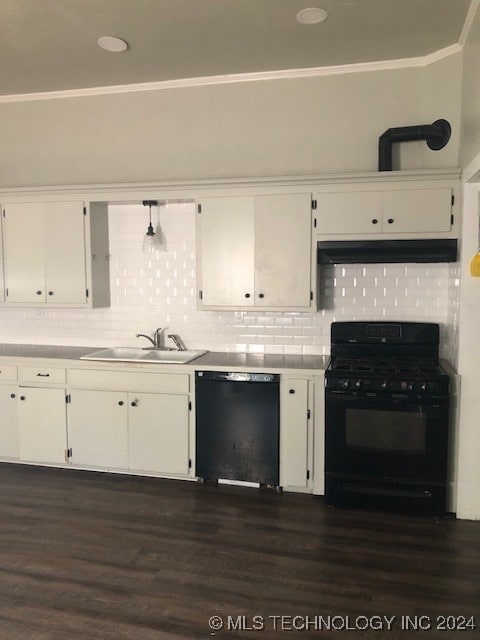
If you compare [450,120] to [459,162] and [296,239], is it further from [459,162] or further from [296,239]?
[296,239]

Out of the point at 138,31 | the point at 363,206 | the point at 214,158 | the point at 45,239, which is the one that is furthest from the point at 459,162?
the point at 45,239

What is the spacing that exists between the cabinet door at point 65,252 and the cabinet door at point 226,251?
3.17 feet

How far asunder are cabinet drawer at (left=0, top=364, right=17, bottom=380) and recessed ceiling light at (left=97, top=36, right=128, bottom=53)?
234 centimetres

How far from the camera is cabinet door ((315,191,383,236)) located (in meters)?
3.52

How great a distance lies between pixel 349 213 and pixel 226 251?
895 millimetres

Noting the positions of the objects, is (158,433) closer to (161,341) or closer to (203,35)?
(161,341)

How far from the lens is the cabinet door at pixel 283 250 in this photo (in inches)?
143

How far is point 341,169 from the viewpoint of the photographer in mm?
3844

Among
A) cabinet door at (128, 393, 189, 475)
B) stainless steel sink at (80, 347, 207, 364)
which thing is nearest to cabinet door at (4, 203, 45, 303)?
stainless steel sink at (80, 347, 207, 364)

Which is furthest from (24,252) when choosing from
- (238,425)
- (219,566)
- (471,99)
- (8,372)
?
(471,99)

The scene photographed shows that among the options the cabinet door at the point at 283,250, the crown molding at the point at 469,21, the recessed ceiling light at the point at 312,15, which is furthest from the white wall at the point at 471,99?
the cabinet door at the point at 283,250

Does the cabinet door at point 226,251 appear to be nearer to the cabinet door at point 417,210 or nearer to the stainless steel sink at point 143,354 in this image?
the stainless steel sink at point 143,354

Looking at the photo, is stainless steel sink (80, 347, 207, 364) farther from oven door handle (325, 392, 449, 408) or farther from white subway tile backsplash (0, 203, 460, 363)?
oven door handle (325, 392, 449, 408)

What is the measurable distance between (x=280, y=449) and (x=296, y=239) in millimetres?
1438
